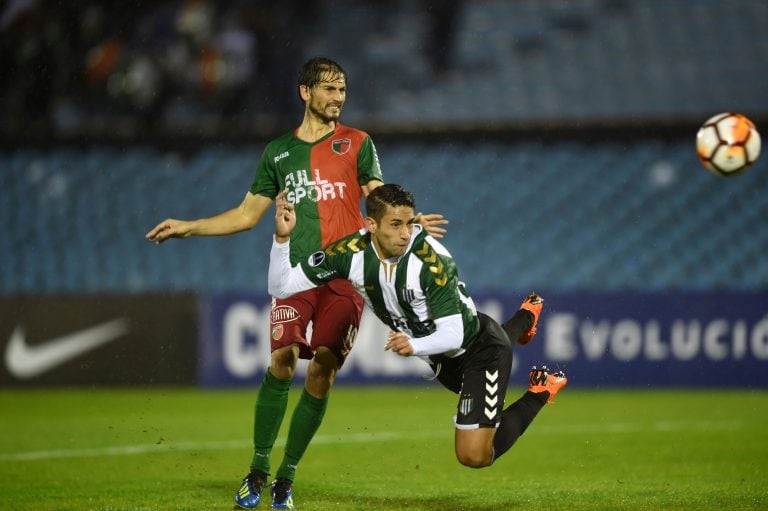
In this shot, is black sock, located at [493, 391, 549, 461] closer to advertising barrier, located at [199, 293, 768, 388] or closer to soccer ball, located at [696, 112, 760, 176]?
soccer ball, located at [696, 112, 760, 176]

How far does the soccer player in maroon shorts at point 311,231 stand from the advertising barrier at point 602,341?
577cm

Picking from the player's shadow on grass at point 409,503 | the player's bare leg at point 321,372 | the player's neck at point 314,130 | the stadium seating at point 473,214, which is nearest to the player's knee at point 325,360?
the player's bare leg at point 321,372

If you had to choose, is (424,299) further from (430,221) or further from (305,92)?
(305,92)

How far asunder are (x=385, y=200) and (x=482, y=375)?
42.2 inches

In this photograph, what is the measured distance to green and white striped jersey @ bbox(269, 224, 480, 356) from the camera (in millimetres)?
5555

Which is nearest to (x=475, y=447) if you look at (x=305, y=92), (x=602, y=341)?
(x=305, y=92)

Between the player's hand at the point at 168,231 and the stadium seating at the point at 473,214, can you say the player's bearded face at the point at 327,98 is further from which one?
the stadium seating at the point at 473,214

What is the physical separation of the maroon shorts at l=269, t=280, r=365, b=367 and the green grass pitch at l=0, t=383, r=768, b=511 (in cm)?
82

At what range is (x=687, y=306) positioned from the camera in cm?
1195

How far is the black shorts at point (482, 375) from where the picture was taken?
229 inches

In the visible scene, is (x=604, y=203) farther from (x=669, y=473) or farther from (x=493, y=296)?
(x=669, y=473)

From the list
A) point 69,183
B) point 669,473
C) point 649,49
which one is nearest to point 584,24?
point 649,49

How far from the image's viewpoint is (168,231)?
5777 millimetres

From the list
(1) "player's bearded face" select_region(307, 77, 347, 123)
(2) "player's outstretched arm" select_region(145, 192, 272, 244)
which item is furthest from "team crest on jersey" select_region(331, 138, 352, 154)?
(2) "player's outstretched arm" select_region(145, 192, 272, 244)
